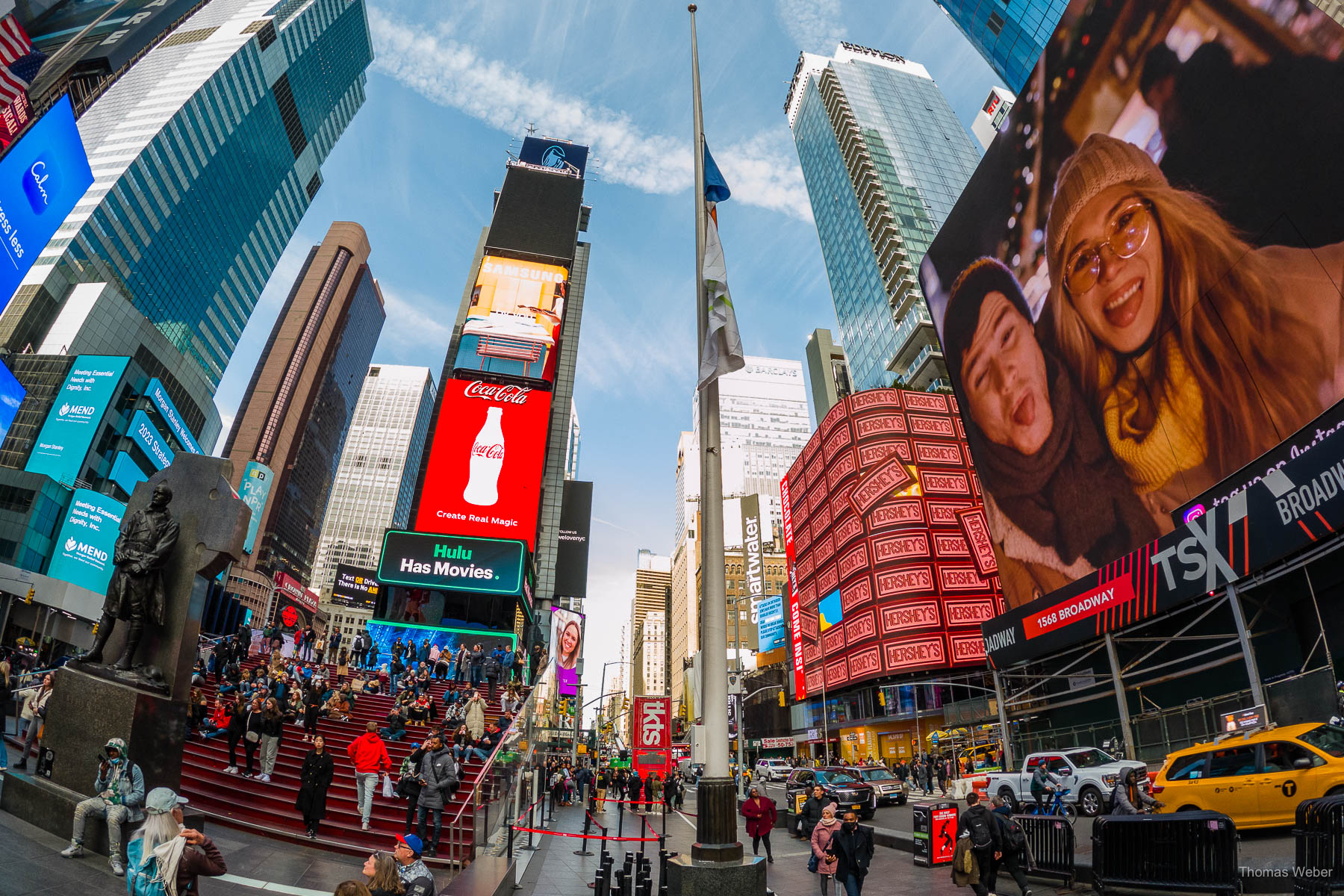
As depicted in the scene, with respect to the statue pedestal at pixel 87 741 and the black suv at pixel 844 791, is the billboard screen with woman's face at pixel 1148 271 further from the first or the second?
the statue pedestal at pixel 87 741

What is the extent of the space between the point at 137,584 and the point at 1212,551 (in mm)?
23796

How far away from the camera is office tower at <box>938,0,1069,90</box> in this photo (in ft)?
215

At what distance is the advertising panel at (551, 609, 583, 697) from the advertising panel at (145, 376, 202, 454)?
46.1 meters

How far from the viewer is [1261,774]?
10.1 m

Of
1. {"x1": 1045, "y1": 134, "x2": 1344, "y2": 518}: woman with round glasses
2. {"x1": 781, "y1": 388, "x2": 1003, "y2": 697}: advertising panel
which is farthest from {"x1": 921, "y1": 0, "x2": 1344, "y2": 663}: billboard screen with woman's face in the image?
{"x1": 781, "y1": 388, "x2": 1003, "y2": 697}: advertising panel

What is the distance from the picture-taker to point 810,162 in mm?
122812

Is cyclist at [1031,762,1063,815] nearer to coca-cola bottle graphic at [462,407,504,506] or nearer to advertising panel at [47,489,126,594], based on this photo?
coca-cola bottle graphic at [462,407,504,506]

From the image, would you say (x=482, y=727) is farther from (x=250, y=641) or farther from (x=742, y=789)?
(x=250, y=641)

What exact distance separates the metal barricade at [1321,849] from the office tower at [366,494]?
613ft

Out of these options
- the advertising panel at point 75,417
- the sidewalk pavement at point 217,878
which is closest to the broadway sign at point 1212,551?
the sidewalk pavement at point 217,878

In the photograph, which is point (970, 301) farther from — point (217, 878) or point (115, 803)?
point (115, 803)

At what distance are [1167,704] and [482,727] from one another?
984 inches

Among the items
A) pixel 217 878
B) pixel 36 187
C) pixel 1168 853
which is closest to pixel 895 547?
pixel 1168 853

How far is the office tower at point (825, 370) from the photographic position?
408ft
